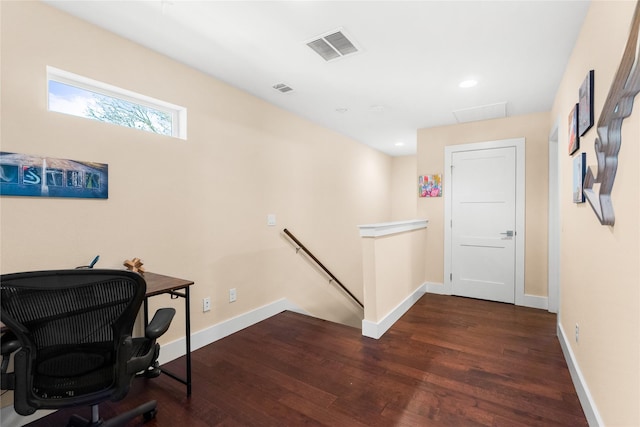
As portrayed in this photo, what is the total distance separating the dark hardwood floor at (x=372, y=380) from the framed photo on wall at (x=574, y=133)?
168 cm

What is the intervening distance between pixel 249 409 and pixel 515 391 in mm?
1788

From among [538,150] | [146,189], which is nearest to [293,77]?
[146,189]

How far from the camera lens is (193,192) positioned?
2678 millimetres

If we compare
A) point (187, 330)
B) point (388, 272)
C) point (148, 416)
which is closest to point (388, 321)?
point (388, 272)

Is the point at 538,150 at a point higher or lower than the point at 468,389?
higher

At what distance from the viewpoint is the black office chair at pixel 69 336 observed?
1.28 m

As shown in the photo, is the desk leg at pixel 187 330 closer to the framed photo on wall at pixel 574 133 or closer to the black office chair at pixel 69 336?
the black office chair at pixel 69 336

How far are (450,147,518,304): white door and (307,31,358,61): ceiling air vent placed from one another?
2651 mm

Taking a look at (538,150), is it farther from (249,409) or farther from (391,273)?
(249,409)

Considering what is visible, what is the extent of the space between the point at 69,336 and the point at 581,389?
2.90m

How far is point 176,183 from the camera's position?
2553 millimetres

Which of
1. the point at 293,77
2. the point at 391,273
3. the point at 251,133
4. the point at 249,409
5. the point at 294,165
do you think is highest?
the point at 293,77

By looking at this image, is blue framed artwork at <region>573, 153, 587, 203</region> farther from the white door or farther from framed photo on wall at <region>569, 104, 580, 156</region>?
the white door

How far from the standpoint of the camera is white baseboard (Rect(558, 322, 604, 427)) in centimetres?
160
